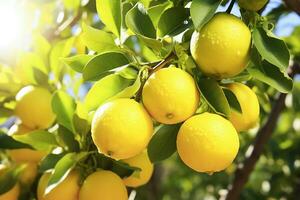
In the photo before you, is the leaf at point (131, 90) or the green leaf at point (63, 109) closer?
the leaf at point (131, 90)

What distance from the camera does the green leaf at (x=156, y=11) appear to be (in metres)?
1.05

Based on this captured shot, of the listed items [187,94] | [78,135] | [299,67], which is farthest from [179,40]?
[299,67]

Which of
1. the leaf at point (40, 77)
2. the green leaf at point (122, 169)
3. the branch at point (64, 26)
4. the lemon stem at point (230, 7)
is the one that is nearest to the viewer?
the lemon stem at point (230, 7)

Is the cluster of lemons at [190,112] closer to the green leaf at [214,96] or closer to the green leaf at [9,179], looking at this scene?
the green leaf at [214,96]

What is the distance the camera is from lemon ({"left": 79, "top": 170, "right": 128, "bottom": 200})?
1043mm

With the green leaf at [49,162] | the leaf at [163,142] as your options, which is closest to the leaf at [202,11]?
the leaf at [163,142]

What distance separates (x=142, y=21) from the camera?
1026mm

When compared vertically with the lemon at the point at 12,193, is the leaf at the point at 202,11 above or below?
above

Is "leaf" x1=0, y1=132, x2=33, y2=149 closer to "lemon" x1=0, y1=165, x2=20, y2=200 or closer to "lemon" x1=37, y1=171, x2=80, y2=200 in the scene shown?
"lemon" x1=0, y1=165, x2=20, y2=200

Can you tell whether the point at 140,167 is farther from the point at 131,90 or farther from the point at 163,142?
the point at 131,90

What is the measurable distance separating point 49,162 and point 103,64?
0.29 meters

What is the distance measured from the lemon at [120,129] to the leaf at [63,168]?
17cm

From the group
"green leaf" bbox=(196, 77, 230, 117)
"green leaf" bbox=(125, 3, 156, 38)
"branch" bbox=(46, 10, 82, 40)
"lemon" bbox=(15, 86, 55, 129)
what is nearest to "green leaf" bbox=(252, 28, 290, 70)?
"green leaf" bbox=(196, 77, 230, 117)

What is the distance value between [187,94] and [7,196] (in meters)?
0.60
